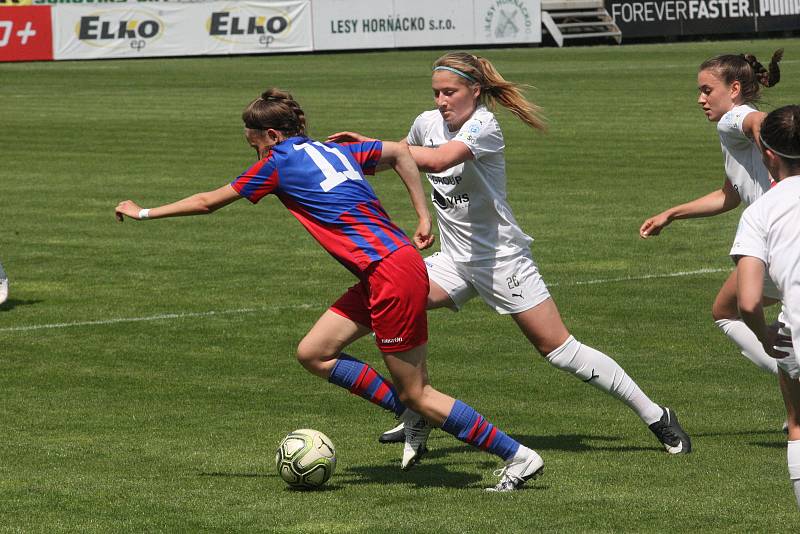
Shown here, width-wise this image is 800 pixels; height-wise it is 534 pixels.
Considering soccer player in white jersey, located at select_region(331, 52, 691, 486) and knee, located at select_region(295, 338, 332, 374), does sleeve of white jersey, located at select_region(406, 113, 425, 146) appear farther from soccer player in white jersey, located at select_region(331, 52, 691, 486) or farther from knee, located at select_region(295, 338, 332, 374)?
knee, located at select_region(295, 338, 332, 374)

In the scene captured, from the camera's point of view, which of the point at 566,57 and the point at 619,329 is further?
the point at 566,57

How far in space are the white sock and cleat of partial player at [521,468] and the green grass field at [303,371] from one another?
0.35 feet

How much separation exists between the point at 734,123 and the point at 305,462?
2.93 meters

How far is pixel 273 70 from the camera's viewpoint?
135 feet

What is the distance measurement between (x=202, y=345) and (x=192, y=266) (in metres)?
3.68

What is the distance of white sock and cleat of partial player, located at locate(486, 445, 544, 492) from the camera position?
7078 millimetres

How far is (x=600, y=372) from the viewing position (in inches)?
309

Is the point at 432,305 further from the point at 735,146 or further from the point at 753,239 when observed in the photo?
the point at 753,239

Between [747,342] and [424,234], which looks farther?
[747,342]

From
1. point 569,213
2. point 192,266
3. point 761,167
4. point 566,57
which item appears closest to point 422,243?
point 761,167

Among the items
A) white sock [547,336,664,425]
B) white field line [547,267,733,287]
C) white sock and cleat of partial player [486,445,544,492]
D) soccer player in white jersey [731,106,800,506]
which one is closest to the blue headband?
white sock [547,336,664,425]

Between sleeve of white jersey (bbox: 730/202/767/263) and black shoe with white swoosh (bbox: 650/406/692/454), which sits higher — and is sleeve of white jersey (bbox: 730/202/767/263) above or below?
above

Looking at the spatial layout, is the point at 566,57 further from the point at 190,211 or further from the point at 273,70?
the point at 190,211

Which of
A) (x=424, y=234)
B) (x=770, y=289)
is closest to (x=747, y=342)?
(x=770, y=289)
